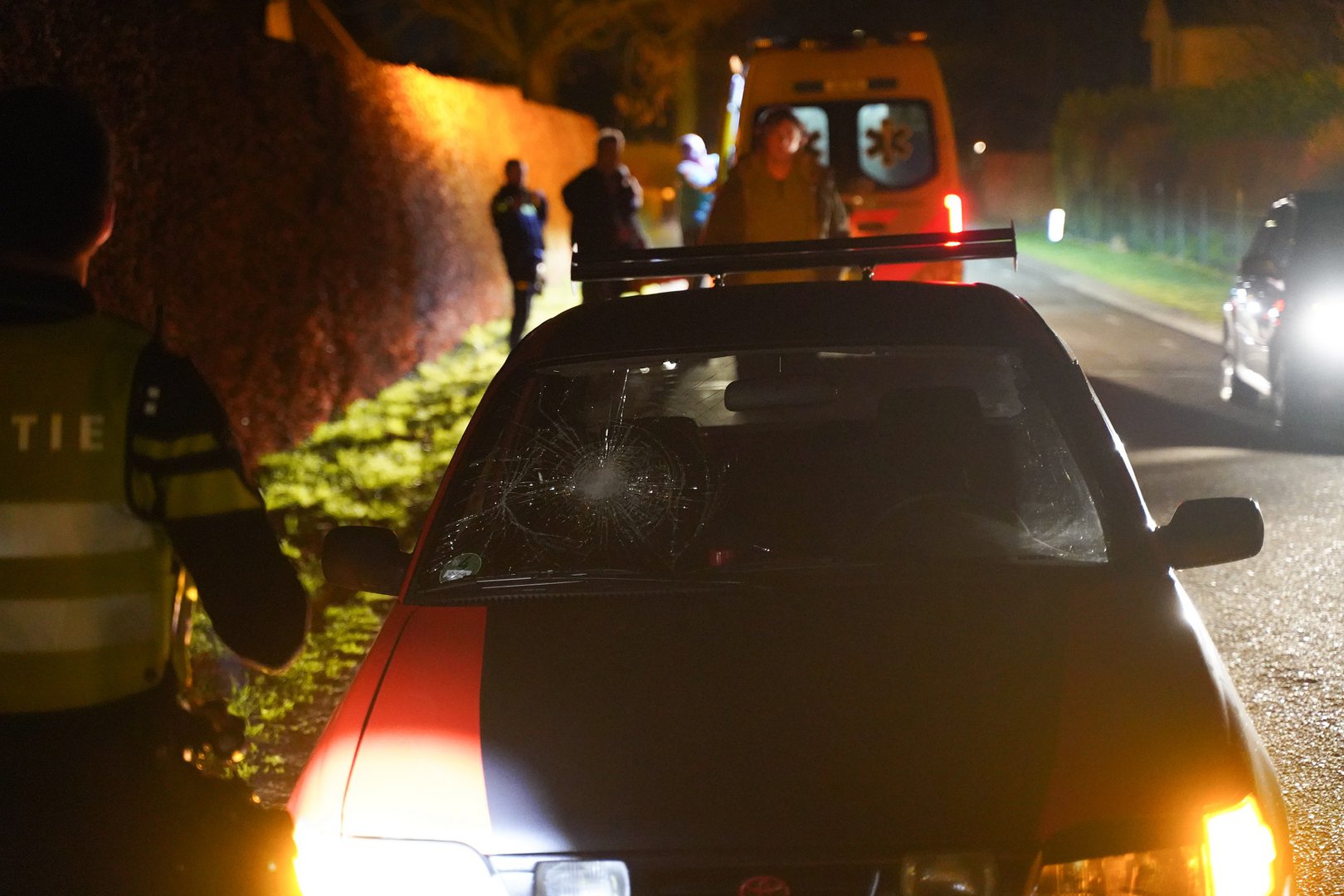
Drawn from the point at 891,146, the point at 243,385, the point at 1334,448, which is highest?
the point at 891,146

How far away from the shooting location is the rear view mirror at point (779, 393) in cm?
436

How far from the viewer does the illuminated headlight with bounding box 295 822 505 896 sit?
2.96 m

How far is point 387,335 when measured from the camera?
1605 cm

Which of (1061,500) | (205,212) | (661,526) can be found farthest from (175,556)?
(205,212)

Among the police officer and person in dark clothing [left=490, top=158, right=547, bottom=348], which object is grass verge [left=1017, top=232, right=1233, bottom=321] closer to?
person in dark clothing [left=490, top=158, right=547, bottom=348]

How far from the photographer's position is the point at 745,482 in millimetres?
4336

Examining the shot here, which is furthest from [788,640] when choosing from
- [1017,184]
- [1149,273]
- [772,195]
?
[1017,184]

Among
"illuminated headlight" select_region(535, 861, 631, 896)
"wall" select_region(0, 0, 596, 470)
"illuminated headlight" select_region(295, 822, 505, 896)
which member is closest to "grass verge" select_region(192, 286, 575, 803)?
"wall" select_region(0, 0, 596, 470)

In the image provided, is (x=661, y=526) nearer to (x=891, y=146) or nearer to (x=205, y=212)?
(x=205, y=212)

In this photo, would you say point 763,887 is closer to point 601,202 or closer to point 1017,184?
point 601,202

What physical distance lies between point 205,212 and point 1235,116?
26541mm

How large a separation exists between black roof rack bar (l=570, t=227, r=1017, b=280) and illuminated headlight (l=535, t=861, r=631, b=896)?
2.08 metres

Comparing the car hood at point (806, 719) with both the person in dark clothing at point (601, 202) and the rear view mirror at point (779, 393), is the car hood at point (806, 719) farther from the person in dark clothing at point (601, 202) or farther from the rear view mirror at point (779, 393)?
the person in dark clothing at point (601, 202)

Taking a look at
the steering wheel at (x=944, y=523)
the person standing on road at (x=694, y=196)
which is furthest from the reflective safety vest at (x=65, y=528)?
the person standing on road at (x=694, y=196)
